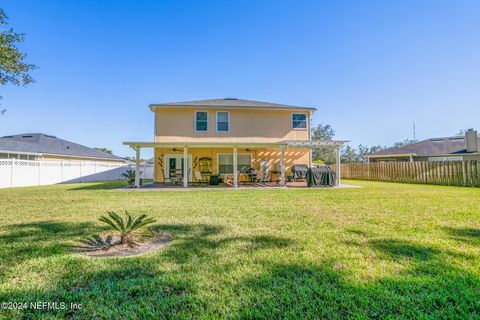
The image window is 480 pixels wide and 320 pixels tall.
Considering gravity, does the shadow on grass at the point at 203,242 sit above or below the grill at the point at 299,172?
below

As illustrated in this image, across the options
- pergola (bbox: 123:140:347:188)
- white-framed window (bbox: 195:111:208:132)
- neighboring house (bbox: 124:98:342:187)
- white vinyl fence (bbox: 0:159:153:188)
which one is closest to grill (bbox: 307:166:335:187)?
pergola (bbox: 123:140:347:188)

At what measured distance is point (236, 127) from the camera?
16.4 m

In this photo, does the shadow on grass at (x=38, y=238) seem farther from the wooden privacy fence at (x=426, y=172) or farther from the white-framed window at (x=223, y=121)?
the wooden privacy fence at (x=426, y=172)

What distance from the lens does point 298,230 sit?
14.5 feet

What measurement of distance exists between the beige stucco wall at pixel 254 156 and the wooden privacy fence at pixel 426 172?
257 inches

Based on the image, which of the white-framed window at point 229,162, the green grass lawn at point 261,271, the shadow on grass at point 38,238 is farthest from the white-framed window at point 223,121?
the shadow on grass at point 38,238

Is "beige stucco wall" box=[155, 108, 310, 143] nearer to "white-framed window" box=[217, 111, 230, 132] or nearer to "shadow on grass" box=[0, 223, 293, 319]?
"white-framed window" box=[217, 111, 230, 132]

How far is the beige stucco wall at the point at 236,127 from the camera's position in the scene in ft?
52.0

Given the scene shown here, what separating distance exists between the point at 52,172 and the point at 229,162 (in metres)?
13.3

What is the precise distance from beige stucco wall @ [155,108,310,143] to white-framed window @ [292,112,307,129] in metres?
0.24

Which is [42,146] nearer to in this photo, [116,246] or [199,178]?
[199,178]

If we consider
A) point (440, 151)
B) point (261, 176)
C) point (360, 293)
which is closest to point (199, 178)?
point (261, 176)

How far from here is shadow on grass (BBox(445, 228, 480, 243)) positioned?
3801mm

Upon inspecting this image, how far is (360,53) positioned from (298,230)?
13.8m
